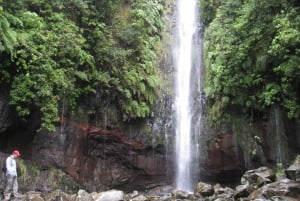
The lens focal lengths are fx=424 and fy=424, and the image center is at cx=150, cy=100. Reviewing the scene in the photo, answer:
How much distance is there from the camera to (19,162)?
1512 centimetres

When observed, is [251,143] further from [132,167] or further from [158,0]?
[158,0]

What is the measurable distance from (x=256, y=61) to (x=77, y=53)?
6697 mm

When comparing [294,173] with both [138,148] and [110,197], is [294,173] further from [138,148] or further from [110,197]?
[138,148]

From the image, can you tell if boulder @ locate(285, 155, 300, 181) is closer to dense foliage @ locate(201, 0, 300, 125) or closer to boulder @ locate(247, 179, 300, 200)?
boulder @ locate(247, 179, 300, 200)

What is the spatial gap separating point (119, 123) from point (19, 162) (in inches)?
170

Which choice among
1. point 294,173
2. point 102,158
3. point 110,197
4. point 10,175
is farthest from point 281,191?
point 102,158

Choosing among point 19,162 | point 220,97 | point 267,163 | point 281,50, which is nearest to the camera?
point 281,50

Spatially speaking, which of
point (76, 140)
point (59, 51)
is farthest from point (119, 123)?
point (59, 51)

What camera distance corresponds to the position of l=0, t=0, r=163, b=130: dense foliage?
14281 mm

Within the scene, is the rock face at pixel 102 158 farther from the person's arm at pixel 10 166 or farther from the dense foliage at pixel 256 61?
the dense foliage at pixel 256 61

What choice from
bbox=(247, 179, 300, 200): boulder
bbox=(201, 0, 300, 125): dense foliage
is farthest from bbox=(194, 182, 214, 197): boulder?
bbox=(201, 0, 300, 125): dense foliage

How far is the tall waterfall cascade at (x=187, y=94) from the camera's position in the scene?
17.7 m

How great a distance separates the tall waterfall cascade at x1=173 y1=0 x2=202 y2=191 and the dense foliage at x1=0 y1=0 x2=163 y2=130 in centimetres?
131

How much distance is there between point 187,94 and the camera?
19141mm
